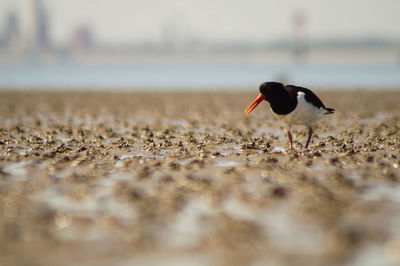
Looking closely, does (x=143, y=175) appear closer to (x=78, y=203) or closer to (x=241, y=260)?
(x=78, y=203)

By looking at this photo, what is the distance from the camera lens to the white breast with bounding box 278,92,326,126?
9.83 m

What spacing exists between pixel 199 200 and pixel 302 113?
15.0 feet

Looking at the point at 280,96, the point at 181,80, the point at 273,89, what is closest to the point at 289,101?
the point at 280,96

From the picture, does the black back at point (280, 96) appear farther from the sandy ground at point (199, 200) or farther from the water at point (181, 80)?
the water at point (181, 80)

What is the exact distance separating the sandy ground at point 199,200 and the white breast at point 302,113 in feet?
2.60

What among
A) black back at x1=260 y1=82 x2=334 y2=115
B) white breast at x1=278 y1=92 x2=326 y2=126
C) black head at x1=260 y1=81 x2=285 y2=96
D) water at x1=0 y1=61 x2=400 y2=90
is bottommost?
white breast at x1=278 y1=92 x2=326 y2=126

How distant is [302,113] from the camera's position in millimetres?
9953

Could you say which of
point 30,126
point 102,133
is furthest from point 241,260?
point 30,126

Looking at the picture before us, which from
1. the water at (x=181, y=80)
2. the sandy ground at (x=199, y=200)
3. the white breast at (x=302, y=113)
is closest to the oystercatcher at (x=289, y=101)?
the white breast at (x=302, y=113)

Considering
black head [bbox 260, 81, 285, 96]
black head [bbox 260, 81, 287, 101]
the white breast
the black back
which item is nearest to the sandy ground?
the white breast

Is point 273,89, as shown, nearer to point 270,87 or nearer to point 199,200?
point 270,87

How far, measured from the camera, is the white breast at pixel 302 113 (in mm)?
9828

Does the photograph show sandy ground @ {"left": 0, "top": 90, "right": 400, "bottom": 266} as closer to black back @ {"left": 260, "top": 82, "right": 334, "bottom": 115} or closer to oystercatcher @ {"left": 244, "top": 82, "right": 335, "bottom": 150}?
oystercatcher @ {"left": 244, "top": 82, "right": 335, "bottom": 150}

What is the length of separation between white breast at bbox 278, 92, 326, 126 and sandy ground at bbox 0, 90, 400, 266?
793 mm
